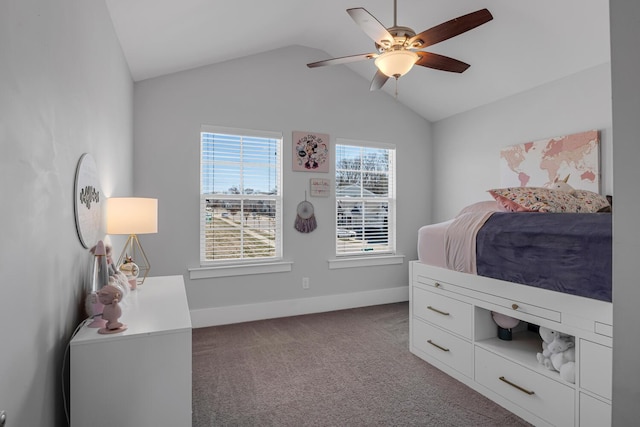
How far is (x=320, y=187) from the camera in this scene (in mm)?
4059

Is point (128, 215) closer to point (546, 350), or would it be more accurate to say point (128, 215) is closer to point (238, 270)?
point (238, 270)

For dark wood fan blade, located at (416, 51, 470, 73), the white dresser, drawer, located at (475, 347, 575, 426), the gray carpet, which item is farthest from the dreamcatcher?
the white dresser

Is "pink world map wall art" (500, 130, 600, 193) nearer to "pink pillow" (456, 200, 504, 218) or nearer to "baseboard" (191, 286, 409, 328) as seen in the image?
"pink pillow" (456, 200, 504, 218)

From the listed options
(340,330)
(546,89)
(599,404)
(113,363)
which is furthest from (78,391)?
(546,89)

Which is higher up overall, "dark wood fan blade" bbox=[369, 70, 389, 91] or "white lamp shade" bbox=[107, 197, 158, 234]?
"dark wood fan blade" bbox=[369, 70, 389, 91]

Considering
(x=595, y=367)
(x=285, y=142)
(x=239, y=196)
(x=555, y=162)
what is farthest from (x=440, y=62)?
(x=239, y=196)

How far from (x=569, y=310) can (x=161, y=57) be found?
3432 millimetres

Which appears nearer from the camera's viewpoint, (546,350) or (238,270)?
(546,350)

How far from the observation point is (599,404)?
159 cm

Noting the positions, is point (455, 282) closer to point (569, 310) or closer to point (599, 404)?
point (569, 310)

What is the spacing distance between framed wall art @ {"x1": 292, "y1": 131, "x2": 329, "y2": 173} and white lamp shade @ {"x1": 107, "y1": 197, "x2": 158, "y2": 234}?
1990mm

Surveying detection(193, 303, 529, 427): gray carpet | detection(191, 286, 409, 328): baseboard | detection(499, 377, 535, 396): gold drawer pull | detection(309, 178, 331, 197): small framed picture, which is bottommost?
detection(193, 303, 529, 427): gray carpet

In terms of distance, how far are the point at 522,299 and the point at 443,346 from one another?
0.77 metres

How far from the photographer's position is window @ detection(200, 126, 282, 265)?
3602 mm
